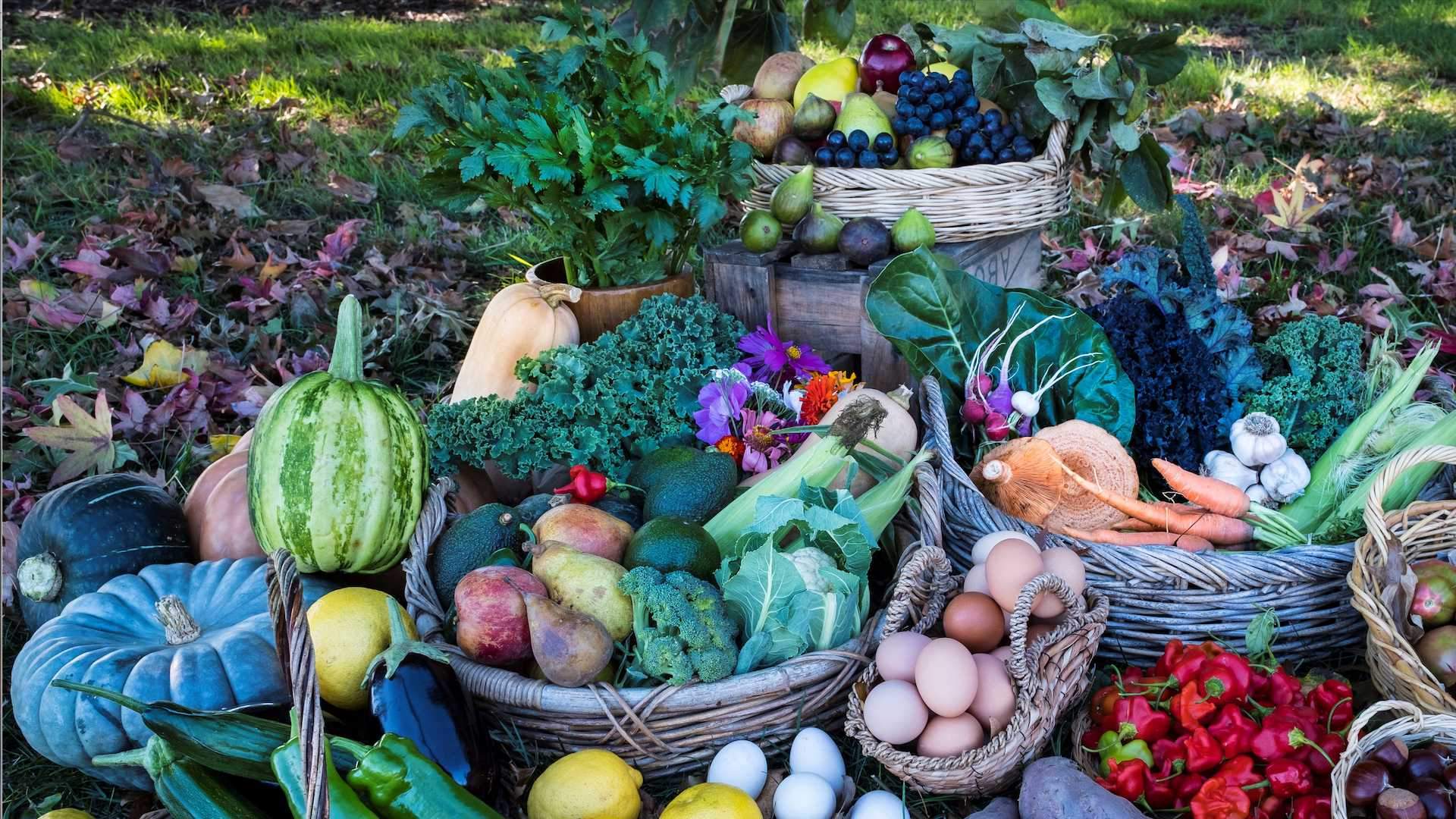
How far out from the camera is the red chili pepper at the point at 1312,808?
1984mm

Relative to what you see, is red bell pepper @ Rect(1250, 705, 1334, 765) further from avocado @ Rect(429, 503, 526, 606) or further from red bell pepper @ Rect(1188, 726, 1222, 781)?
avocado @ Rect(429, 503, 526, 606)

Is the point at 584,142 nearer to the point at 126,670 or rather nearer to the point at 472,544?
the point at 472,544

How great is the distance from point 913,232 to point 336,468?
5.69 ft

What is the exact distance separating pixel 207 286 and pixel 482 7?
236 inches

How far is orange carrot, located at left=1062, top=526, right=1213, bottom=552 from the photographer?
253cm

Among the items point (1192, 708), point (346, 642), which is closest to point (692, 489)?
point (346, 642)

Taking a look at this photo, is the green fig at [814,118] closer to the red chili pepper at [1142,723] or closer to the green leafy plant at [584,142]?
the green leafy plant at [584,142]

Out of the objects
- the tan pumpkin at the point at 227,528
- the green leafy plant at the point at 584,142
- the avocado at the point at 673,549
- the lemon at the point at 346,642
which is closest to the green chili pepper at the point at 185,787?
the lemon at the point at 346,642

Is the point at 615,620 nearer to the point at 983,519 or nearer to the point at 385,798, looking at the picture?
the point at 385,798

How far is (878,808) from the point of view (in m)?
2.04

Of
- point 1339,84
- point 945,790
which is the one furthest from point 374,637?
point 1339,84

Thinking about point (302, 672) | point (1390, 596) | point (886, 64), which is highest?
point (886, 64)

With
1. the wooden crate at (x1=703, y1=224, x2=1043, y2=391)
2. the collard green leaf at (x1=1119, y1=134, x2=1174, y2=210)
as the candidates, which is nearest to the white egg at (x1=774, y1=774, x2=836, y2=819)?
the wooden crate at (x1=703, y1=224, x2=1043, y2=391)

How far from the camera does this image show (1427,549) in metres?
2.41
